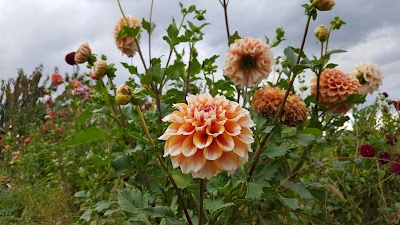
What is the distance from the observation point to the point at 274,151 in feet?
5.55

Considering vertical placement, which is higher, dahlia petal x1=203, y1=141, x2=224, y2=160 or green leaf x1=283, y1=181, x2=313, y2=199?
dahlia petal x1=203, y1=141, x2=224, y2=160

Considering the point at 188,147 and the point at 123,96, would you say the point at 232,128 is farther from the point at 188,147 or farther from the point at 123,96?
the point at 123,96

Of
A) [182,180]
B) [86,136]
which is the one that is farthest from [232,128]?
[86,136]

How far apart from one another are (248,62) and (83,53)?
77cm

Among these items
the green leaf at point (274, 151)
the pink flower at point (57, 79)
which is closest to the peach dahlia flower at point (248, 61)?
the green leaf at point (274, 151)

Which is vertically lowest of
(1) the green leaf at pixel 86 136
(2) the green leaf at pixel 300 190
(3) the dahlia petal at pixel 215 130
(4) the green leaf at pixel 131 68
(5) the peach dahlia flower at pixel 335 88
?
(2) the green leaf at pixel 300 190

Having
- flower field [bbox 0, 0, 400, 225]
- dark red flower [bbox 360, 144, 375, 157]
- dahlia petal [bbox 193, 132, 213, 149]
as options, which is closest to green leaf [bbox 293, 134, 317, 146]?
flower field [bbox 0, 0, 400, 225]

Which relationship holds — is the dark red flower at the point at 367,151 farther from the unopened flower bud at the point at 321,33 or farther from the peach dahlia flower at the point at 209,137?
the peach dahlia flower at the point at 209,137

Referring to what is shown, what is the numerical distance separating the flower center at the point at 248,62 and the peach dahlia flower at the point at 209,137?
612 mm

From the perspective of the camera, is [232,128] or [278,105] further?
[278,105]

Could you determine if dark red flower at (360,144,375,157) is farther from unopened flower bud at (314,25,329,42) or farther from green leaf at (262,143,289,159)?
green leaf at (262,143,289,159)

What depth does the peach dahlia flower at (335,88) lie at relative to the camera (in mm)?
1939

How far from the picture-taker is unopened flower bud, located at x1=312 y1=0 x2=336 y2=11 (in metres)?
1.61

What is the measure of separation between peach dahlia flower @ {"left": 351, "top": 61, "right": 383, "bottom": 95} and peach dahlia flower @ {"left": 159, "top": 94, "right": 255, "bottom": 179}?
3.95 ft
